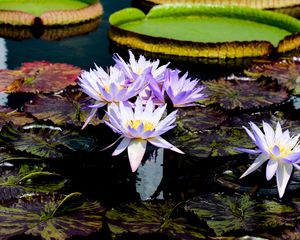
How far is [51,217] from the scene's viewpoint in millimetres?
1336

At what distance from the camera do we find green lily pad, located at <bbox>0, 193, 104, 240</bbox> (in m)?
1.28

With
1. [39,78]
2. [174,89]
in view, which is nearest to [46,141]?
[174,89]

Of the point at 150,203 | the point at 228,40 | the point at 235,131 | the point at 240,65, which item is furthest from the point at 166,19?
the point at 150,203

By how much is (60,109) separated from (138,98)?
505 millimetres

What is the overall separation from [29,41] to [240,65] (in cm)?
114

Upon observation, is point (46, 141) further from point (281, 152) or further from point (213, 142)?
point (281, 152)

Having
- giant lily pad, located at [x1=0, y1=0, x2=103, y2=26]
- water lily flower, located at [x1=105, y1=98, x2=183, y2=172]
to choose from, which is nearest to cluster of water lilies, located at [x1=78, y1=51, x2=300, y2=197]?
water lily flower, located at [x1=105, y1=98, x2=183, y2=172]

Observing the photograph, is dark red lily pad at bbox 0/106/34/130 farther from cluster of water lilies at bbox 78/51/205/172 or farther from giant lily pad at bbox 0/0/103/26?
Result: giant lily pad at bbox 0/0/103/26

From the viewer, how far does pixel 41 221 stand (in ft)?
4.32

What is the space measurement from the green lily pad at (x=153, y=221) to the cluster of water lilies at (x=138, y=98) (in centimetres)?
11

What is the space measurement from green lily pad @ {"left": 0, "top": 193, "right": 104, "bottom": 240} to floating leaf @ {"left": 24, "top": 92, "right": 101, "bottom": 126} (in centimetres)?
40

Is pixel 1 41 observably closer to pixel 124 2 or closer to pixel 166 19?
pixel 166 19

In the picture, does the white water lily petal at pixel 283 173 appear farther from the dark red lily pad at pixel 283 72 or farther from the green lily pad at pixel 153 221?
the dark red lily pad at pixel 283 72

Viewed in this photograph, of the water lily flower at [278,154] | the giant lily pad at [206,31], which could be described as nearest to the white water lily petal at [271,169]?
the water lily flower at [278,154]
